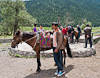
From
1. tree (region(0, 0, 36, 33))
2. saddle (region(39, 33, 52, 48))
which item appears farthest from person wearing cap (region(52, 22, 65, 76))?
tree (region(0, 0, 36, 33))

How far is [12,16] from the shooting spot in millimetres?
21641

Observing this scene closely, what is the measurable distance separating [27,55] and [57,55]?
4193 mm

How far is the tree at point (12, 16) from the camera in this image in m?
21.7

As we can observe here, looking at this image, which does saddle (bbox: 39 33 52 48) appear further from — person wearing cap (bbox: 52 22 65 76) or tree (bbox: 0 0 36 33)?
tree (bbox: 0 0 36 33)

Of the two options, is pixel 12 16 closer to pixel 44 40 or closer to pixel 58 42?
pixel 44 40

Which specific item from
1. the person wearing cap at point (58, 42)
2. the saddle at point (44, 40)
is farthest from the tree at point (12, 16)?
the person wearing cap at point (58, 42)

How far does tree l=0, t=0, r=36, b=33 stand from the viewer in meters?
21.7

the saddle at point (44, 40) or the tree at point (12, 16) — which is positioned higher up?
the tree at point (12, 16)

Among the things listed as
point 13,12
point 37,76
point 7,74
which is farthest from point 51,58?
point 13,12

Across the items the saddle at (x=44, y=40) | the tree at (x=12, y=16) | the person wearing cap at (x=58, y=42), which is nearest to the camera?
the person wearing cap at (x=58, y=42)

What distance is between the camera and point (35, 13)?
11750 centimetres

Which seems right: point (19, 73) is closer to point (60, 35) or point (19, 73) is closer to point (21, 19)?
point (60, 35)

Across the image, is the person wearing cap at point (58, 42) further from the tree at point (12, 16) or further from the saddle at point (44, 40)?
the tree at point (12, 16)

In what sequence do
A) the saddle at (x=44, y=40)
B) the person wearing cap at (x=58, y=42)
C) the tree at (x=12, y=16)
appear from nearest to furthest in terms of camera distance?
the person wearing cap at (x=58, y=42) → the saddle at (x=44, y=40) → the tree at (x=12, y=16)
